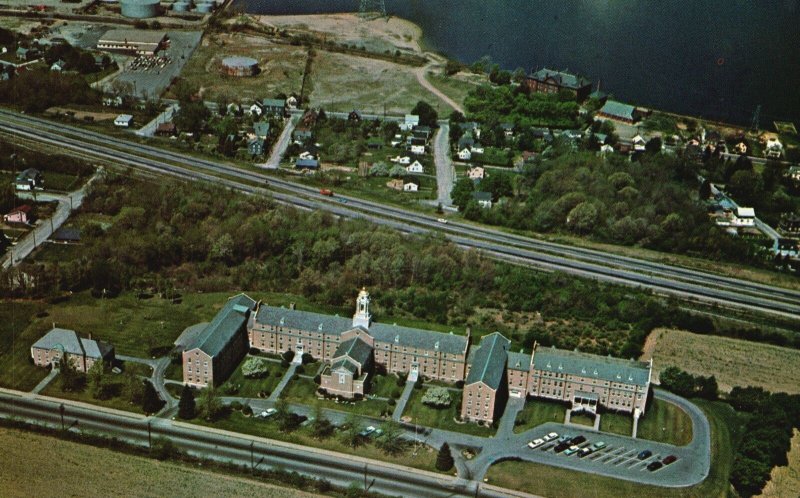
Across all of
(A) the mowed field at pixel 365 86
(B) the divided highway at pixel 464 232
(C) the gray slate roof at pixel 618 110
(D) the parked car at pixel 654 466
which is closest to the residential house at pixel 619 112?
(C) the gray slate roof at pixel 618 110

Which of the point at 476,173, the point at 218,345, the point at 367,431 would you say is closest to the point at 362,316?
the point at 367,431

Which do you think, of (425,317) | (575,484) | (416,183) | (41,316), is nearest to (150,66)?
(416,183)

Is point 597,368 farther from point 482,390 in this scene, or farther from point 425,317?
point 425,317

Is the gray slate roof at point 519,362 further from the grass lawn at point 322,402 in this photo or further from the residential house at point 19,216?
the residential house at point 19,216

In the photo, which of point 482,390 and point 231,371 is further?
point 231,371

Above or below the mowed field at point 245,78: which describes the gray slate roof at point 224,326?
below

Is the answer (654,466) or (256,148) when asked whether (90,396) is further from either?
(256,148)
